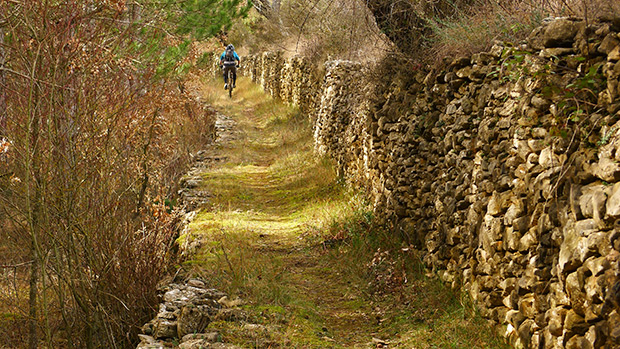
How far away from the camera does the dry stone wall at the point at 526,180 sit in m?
3.21

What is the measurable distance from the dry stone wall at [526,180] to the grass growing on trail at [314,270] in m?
0.32

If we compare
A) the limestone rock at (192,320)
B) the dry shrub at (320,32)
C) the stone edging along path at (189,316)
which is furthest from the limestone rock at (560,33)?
the limestone rock at (192,320)

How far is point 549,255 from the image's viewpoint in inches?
146

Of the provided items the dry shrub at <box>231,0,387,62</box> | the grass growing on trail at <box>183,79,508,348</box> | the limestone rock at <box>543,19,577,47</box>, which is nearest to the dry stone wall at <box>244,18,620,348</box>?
the limestone rock at <box>543,19,577,47</box>

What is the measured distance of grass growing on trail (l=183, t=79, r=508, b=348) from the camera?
195 inches

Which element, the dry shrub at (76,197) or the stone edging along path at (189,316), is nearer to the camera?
the stone edging along path at (189,316)

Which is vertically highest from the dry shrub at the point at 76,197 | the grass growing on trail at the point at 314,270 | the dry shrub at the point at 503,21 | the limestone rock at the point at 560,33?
the dry shrub at the point at 503,21

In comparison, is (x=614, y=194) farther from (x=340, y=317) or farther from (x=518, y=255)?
(x=340, y=317)

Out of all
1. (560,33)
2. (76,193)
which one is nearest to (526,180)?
(560,33)

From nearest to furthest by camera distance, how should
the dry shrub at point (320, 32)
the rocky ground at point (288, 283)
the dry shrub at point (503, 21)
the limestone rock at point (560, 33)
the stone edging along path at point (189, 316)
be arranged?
the limestone rock at point (560, 33) → the dry shrub at point (503, 21) → the stone edging along path at point (189, 316) → the rocky ground at point (288, 283) → the dry shrub at point (320, 32)

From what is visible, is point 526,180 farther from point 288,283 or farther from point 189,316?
point 288,283

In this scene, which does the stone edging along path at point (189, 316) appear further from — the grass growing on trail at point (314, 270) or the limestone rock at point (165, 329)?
the grass growing on trail at point (314, 270)

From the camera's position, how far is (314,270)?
7.00 m

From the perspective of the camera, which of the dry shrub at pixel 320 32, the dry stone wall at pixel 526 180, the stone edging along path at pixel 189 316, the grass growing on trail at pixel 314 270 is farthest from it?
the dry shrub at pixel 320 32
